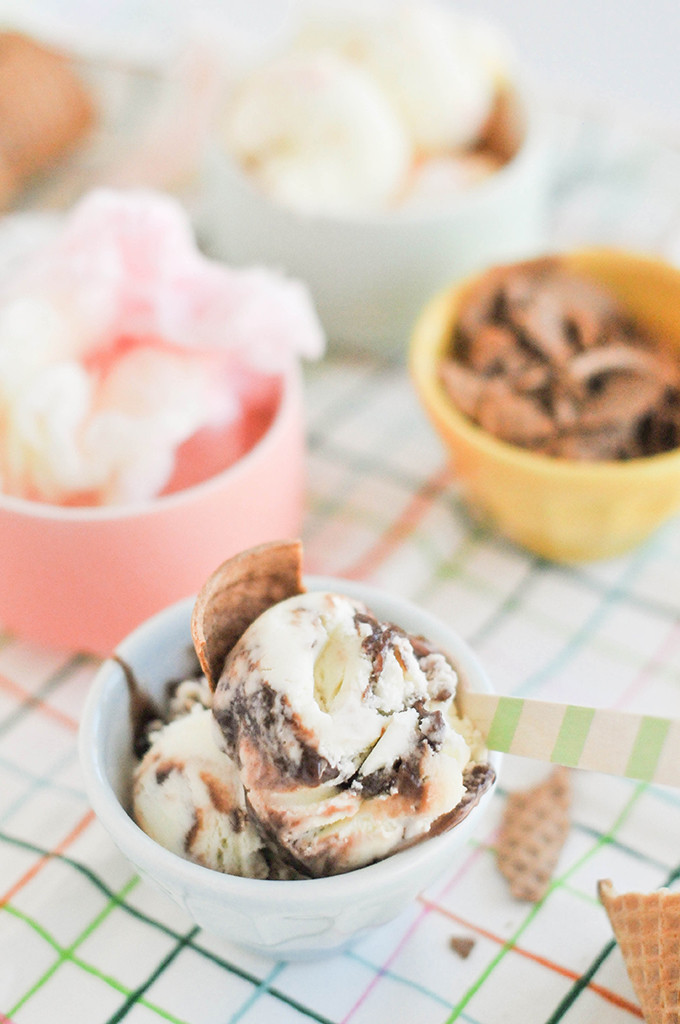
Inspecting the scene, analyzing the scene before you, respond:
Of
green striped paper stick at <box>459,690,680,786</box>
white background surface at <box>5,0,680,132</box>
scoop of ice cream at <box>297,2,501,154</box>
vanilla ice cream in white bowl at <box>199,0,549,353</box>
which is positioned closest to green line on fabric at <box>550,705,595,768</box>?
green striped paper stick at <box>459,690,680,786</box>

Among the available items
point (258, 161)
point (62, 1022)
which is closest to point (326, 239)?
point (258, 161)

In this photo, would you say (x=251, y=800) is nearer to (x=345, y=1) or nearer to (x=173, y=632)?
(x=173, y=632)

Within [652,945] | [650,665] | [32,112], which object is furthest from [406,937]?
[32,112]

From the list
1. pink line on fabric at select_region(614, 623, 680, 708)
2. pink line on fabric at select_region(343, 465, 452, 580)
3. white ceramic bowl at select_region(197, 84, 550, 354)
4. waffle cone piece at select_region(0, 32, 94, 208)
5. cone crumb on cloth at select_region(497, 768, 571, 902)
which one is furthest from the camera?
waffle cone piece at select_region(0, 32, 94, 208)

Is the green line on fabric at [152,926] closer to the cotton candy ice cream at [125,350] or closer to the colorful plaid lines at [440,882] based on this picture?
the colorful plaid lines at [440,882]

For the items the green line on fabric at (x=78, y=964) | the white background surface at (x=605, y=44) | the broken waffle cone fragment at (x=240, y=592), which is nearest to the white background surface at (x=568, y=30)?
the white background surface at (x=605, y=44)

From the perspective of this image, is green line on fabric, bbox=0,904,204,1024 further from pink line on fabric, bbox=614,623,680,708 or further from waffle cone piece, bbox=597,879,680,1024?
pink line on fabric, bbox=614,623,680,708
